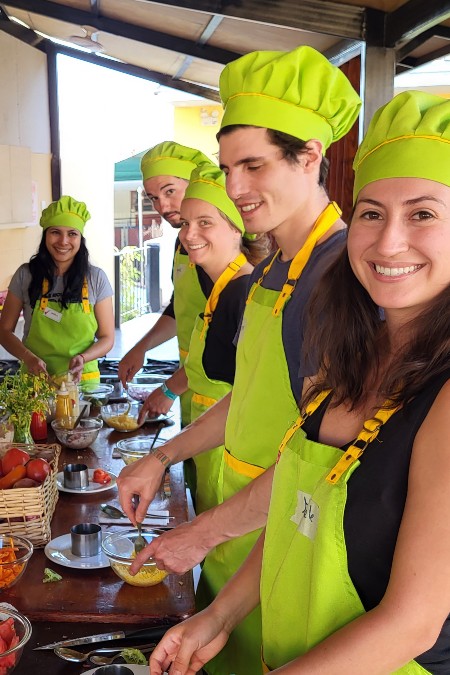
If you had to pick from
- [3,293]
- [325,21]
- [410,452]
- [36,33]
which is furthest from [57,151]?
[410,452]

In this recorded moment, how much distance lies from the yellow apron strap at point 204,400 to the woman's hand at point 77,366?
3.36 ft

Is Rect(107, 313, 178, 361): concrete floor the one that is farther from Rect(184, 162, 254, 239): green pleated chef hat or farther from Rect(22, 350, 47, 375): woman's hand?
Rect(184, 162, 254, 239): green pleated chef hat

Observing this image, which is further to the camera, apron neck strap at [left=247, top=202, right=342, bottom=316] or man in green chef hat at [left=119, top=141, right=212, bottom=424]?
man in green chef hat at [left=119, top=141, right=212, bottom=424]

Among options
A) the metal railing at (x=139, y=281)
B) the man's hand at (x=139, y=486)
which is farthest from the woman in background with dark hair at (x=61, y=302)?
the metal railing at (x=139, y=281)

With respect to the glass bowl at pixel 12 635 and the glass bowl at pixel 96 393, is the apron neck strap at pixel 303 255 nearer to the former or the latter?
the glass bowl at pixel 12 635

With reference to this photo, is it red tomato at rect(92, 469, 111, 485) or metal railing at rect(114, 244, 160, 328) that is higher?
metal railing at rect(114, 244, 160, 328)

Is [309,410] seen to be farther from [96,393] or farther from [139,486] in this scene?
[96,393]

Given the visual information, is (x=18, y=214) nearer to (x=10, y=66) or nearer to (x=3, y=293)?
(x=3, y=293)

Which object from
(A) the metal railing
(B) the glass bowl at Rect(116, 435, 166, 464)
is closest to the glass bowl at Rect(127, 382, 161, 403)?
(B) the glass bowl at Rect(116, 435, 166, 464)

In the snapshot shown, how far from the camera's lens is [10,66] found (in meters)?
6.46

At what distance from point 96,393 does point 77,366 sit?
0.29 meters

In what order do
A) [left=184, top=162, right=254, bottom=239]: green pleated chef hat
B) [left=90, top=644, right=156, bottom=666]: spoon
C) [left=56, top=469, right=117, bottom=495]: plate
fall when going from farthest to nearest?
[left=184, top=162, right=254, bottom=239]: green pleated chef hat, [left=56, top=469, right=117, bottom=495]: plate, [left=90, top=644, right=156, bottom=666]: spoon

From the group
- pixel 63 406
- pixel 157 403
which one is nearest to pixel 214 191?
pixel 157 403

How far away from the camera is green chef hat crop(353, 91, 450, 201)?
108 centimetres
